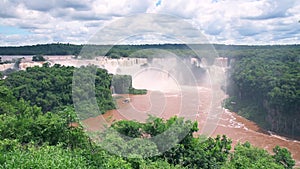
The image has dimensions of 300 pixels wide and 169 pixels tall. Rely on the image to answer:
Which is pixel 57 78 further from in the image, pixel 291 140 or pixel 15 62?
pixel 291 140

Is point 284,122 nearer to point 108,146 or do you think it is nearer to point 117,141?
point 117,141

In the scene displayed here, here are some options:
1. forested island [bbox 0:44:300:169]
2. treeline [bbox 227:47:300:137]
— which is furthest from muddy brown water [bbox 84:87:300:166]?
treeline [bbox 227:47:300:137]

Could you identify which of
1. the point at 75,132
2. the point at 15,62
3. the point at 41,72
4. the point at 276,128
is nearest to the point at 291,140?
the point at 276,128

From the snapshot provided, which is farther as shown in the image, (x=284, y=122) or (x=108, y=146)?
(x=284, y=122)

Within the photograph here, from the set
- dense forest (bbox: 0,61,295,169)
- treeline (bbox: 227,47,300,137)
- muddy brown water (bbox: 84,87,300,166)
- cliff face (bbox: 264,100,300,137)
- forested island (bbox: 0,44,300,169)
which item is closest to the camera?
muddy brown water (bbox: 84,87,300,166)

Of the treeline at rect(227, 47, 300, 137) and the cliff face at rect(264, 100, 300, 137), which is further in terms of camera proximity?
the treeline at rect(227, 47, 300, 137)

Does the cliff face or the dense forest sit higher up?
the dense forest

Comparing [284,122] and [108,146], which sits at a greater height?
[108,146]

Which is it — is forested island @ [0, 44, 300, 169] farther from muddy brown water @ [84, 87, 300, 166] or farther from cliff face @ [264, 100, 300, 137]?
muddy brown water @ [84, 87, 300, 166]

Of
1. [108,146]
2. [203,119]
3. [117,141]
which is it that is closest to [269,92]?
[203,119]
